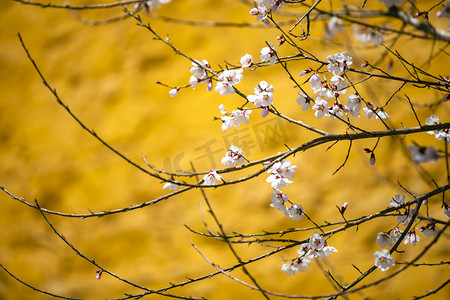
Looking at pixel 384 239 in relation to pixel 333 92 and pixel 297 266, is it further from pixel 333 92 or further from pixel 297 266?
pixel 333 92

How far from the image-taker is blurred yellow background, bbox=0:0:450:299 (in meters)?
2.47

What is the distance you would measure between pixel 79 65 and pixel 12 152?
2.75 ft

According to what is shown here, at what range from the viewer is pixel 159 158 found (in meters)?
2.64

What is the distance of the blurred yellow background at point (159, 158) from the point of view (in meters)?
2.47

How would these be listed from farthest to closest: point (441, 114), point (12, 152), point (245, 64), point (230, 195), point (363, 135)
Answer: point (12, 152)
point (230, 195)
point (441, 114)
point (245, 64)
point (363, 135)

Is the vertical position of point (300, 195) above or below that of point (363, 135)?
above

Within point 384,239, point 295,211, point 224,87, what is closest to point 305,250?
point 295,211

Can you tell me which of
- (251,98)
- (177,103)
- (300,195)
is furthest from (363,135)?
(177,103)

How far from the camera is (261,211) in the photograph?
253 centimetres

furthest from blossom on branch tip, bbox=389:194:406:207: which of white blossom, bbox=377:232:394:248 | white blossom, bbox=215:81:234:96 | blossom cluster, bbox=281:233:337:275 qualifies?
white blossom, bbox=215:81:234:96

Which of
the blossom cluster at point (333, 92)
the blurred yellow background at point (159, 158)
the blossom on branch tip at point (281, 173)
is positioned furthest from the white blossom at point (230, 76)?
the blurred yellow background at point (159, 158)

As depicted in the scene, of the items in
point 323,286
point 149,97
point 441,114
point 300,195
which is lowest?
point 323,286

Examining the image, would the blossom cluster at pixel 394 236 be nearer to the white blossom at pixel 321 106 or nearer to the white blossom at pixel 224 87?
the white blossom at pixel 321 106

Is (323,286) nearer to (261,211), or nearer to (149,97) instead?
(261,211)
